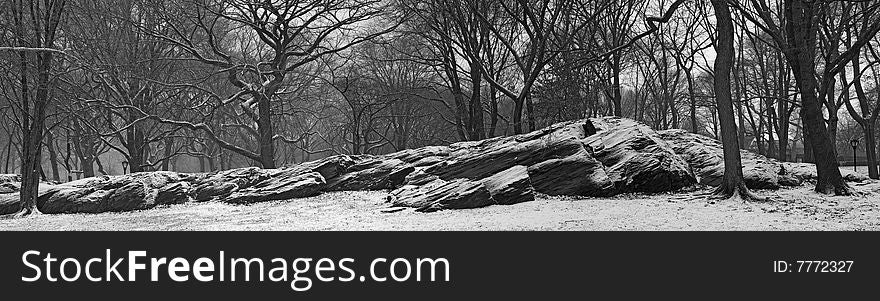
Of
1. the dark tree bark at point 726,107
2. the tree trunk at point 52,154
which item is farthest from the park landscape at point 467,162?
the tree trunk at point 52,154

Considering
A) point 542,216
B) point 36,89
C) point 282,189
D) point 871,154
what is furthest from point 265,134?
point 871,154

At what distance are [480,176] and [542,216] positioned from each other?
11.9ft

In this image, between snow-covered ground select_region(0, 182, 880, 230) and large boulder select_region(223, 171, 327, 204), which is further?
large boulder select_region(223, 171, 327, 204)

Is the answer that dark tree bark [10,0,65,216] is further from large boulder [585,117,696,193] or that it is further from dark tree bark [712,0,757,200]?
dark tree bark [712,0,757,200]

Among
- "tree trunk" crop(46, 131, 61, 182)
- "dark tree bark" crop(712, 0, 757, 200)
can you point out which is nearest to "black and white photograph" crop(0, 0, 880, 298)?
"dark tree bark" crop(712, 0, 757, 200)

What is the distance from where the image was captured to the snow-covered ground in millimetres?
8836

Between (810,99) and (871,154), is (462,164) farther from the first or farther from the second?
(871,154)

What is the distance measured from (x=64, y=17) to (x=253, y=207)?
11721 millimetres

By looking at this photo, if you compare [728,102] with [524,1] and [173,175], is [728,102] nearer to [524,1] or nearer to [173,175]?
[524,1]

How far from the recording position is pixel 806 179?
47.1 feet

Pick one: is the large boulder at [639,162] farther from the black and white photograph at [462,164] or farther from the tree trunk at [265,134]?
the tree trunk at [265,134]

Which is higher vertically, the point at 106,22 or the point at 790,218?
the point at 106,22

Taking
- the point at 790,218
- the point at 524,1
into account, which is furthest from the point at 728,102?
the point at 524,1

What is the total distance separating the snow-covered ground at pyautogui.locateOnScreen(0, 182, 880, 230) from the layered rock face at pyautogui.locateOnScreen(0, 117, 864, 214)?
52 cm
